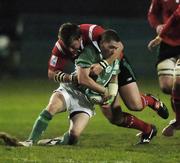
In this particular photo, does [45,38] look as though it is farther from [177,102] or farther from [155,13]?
[177,102]

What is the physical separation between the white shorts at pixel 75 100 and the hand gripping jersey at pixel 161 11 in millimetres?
1564

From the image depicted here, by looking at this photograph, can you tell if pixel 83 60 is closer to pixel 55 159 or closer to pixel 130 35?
pixel 55 159

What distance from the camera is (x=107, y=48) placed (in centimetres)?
878

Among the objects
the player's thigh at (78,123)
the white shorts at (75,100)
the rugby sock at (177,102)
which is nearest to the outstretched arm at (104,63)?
the white shorts at (75,100)

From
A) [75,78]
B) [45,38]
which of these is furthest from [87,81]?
[45,38]

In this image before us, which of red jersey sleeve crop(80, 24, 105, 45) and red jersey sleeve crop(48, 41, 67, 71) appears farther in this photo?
red jersey sleeve crop(48, 41, 67, 71)

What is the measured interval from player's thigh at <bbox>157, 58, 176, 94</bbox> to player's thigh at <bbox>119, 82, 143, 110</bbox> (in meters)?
0.59

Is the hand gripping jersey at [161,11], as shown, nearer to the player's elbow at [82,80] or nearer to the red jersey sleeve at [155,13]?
the red jersey sleeve at [155,13]

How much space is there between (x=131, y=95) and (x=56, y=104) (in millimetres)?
1041

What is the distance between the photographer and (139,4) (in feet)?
98.9

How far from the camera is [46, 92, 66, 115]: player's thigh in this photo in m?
8.88

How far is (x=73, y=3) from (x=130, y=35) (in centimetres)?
491

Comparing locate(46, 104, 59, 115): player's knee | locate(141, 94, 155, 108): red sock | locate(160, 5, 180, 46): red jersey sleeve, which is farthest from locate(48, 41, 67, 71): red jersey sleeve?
locate(160, 5, 180, 46): red jersey sleeve

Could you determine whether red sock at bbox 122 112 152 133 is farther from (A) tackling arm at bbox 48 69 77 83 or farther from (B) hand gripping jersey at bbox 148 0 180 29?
(B) hand gripping jersey at bbox 148 0 180 29
